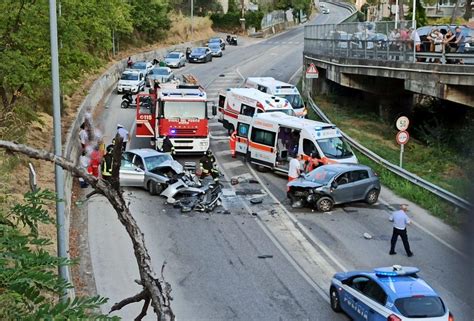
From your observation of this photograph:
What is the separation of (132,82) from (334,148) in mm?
23178

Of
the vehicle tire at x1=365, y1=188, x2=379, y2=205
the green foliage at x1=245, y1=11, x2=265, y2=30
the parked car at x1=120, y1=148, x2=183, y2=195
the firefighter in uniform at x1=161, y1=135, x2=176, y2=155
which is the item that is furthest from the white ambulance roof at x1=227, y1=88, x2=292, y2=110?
the green foliage at x1=245, y1=11, x2=265, y2=30

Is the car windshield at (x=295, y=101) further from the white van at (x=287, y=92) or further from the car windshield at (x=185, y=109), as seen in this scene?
the car windshield at (x=185, y=109)

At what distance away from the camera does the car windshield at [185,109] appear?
88.5 ft

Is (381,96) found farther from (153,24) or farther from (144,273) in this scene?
(153,24)

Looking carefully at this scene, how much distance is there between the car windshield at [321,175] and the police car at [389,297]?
7340 millimetres

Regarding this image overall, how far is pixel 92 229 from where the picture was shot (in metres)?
18.9

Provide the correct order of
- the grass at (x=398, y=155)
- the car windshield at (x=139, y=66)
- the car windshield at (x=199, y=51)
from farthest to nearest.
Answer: the car windshield at (x=199, y=51)
the car windshield at (x=139, y=66)
the grass at (x=398, y=155)

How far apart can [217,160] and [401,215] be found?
1195cm

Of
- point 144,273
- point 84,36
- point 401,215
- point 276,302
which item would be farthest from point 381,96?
point 144,273

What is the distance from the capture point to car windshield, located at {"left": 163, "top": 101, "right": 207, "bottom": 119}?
27.0 meters

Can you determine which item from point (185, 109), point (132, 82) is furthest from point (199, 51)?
point (185, 109)

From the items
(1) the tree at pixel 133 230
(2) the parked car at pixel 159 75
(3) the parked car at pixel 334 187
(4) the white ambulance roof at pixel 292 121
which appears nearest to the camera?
(1) the tree at pixel 133 230

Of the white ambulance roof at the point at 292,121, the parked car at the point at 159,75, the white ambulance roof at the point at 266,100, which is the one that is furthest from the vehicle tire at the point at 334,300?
the parked car at the point at 159,75

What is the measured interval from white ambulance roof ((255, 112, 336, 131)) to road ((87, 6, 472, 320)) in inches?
76.9
